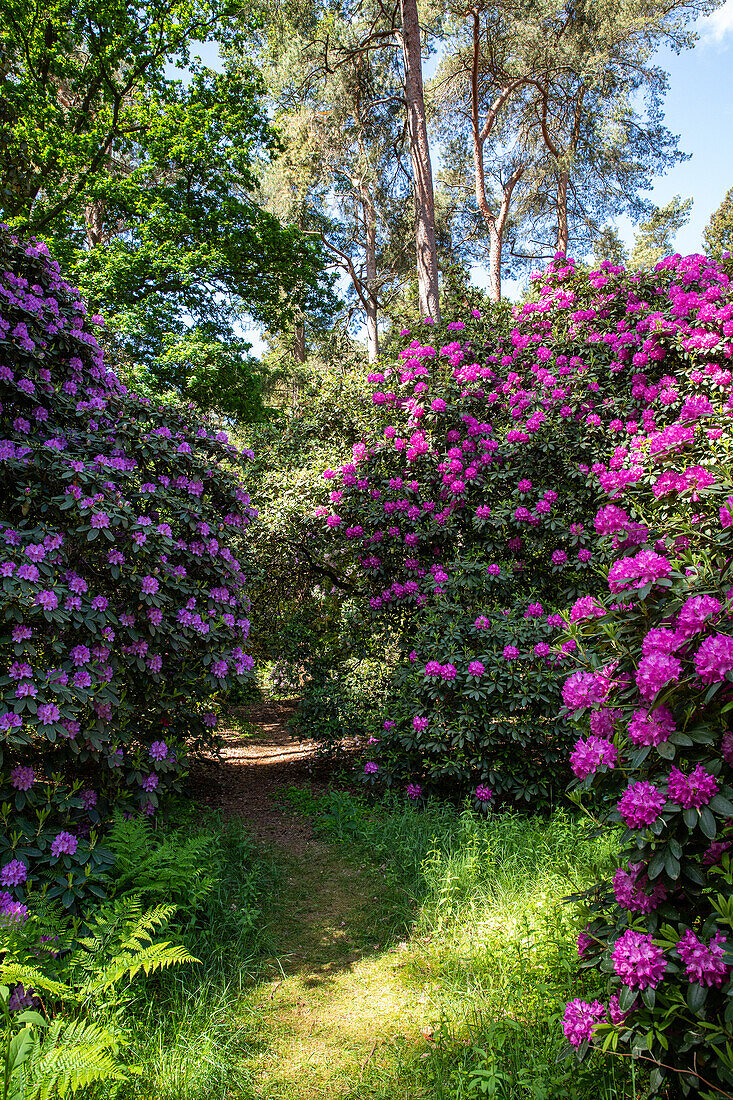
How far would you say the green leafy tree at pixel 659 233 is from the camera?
26855mm

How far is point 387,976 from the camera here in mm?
2680

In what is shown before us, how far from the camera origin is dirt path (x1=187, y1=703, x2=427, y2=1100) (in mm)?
2143

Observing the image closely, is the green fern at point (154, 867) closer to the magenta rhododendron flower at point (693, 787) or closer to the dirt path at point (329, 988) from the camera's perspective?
the dirt path at point (329, 988)

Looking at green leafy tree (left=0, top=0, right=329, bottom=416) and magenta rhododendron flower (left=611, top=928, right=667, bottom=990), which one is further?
green leafy tree (left=0, top=0, right=329, bottom=416)

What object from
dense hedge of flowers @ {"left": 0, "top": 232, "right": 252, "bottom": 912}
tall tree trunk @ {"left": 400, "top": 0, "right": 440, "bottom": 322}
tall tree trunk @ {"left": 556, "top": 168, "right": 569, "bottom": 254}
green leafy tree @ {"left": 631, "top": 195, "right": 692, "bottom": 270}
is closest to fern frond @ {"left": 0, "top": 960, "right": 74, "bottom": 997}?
dense hedge of flowers @ {"left": 0, "top": 232, "right": 252, "bottom": 912}

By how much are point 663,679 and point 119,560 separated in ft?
8.49

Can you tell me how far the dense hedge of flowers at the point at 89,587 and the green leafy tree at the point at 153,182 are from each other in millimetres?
5382

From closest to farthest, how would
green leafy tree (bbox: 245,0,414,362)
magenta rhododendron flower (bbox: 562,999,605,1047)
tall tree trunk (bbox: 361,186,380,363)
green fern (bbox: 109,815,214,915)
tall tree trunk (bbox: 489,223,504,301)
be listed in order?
magenta rhododendron flower (bbox: 562,999,605,1047) < green fern (bbox: 109,815,214,915) < green leafy tree (bbox: 245,0,414,362) < tall tree trunk (bbox: 489,223,504,301) < tall tree trunk (bbox: 361,186,380,363)

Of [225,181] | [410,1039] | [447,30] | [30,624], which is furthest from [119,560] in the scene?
[447,30]

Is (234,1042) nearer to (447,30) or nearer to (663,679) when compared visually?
(663,679)

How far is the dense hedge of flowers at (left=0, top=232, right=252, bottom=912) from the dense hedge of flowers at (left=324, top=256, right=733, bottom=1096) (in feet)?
4.64

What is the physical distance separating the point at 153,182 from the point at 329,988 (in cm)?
1249

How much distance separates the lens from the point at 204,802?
4617 mm

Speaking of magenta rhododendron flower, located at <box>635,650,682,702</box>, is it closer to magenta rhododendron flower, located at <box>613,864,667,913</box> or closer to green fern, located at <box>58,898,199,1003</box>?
magenta rhododendron flower, located at <box>613,864,667,913</box>
